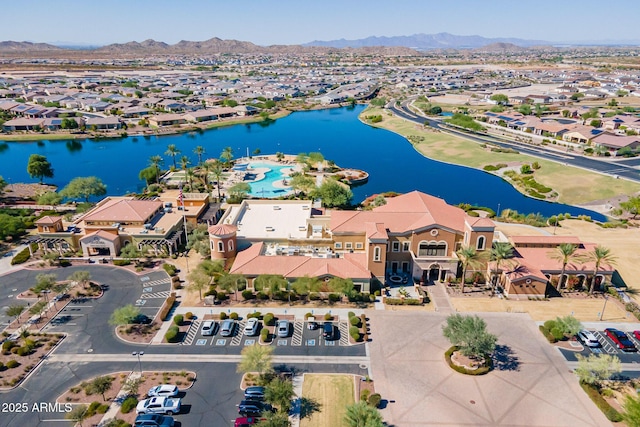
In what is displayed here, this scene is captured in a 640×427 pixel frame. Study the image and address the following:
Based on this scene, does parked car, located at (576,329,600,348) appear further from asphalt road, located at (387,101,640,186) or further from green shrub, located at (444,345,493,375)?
asphalt road, located at (387,101,640,186)

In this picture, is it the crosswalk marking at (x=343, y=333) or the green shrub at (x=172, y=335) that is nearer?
the green shrub at (x=172, y=335)

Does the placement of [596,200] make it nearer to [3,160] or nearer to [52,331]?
[52,331]

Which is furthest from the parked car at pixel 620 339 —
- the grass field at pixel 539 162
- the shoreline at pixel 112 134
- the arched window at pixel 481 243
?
the shoreline at pixel 112 134

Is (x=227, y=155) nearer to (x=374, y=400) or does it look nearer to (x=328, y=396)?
(x=328, y=396)

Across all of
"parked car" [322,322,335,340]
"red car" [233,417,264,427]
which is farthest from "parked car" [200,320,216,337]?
"red car" [233,417,264,427]

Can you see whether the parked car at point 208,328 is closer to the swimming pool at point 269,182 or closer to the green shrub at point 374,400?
the green shrub at point 374,400

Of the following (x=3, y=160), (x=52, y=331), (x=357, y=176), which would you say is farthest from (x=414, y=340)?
(x=3, y=160)
